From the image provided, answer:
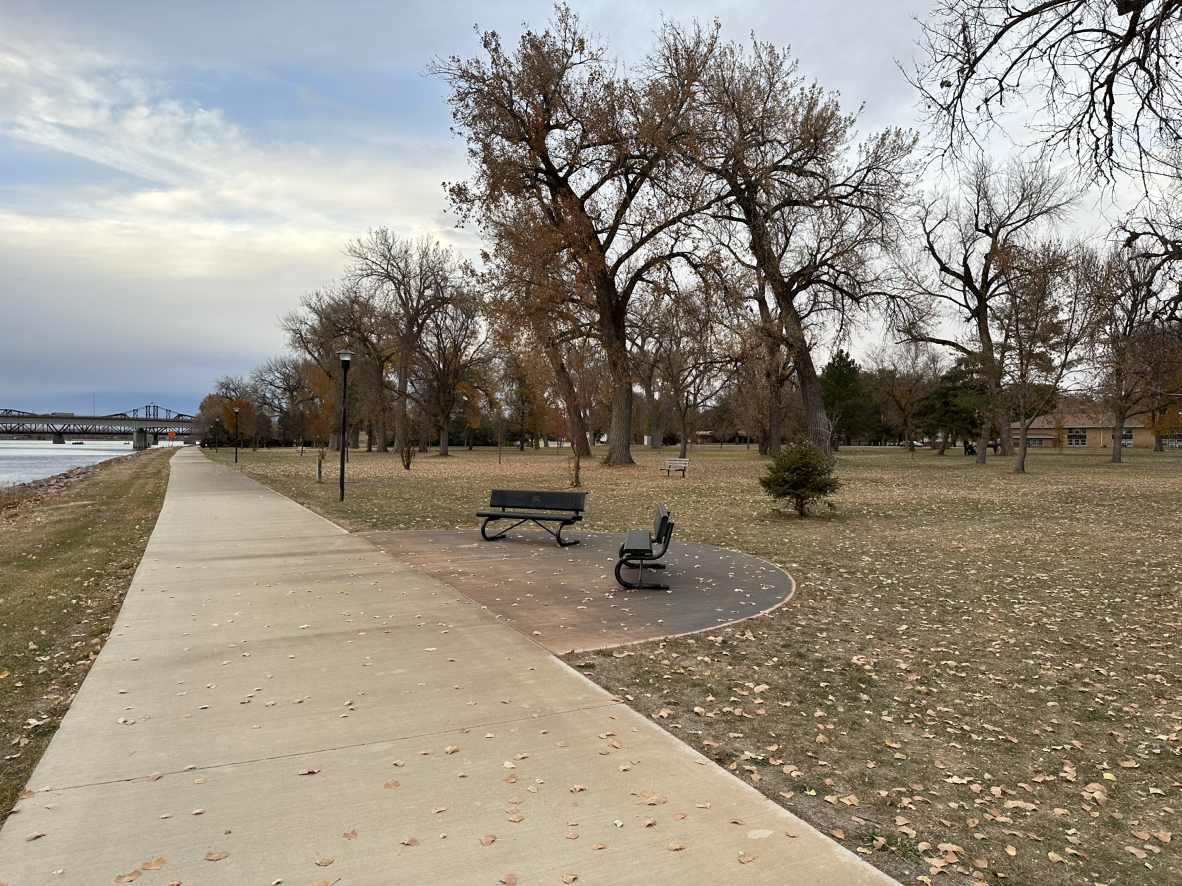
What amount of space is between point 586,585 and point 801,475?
7667 millimetres

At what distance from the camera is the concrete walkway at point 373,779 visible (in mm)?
2877

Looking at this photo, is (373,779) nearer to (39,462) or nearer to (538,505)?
(538,505)

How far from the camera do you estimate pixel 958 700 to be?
16.2 ft

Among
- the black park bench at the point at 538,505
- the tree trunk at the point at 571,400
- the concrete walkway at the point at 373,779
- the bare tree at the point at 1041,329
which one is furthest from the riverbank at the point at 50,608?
the bare tree at the point at 1041,329

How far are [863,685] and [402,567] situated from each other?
18.4 ft

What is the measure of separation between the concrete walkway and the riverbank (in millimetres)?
205

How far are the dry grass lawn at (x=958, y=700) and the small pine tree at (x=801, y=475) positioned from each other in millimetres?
3015

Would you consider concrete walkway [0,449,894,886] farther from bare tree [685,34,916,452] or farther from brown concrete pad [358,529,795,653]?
bare tree [685,34,916,452]

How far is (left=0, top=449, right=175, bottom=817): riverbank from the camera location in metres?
4.32

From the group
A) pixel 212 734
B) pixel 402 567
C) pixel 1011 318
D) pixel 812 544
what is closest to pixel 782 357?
pixel 1011 318

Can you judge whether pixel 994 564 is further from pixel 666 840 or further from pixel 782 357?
pixel 782 357

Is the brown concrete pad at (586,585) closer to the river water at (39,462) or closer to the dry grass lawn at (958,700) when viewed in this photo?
the dry grass lawn at (958,700)


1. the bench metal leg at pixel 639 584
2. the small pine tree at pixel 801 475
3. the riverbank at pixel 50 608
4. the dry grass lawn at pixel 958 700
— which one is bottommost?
the riverbank at pixel 50 608

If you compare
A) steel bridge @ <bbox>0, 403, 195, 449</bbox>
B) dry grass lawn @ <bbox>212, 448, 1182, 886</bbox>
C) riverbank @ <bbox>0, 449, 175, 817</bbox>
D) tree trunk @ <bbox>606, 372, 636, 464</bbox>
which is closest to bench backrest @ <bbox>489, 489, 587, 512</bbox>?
dry grass lawn @ <bbox>212, 448, 1182, 886</bbox>
